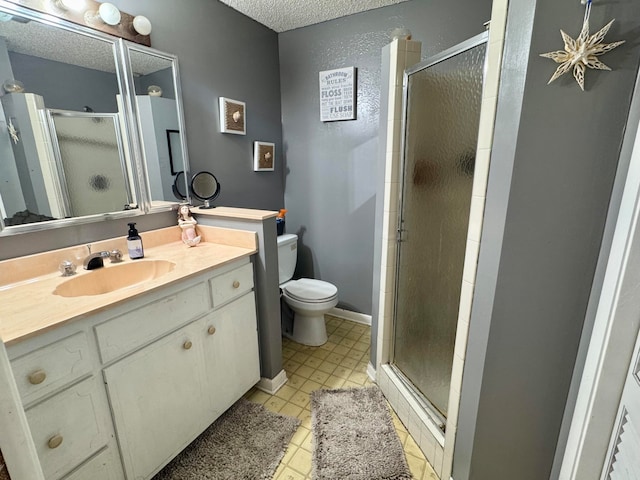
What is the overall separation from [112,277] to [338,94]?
1.92 meters

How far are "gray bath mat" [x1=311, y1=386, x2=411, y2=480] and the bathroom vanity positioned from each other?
0.48 metres

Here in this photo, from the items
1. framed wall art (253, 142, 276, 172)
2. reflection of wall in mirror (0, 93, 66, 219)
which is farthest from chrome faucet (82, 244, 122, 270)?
framed wall art (253, 142, 276, 172)

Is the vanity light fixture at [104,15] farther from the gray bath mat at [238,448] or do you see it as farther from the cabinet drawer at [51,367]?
the gray bath mat at [238,448]

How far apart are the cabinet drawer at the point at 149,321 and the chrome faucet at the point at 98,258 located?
433 millimetres

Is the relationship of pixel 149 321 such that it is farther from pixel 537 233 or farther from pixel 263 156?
pixel 263 156

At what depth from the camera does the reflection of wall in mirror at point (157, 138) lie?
5.24 ft

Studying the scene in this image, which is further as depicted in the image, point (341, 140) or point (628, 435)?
point (341, 140)

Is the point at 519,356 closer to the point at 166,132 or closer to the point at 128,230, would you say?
the point at 128,230

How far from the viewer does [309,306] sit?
2.11m

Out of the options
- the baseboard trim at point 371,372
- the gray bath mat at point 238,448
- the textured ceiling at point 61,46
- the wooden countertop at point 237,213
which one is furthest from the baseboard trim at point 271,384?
the textured ceiling at point 61,46

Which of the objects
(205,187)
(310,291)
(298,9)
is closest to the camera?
(205,187)

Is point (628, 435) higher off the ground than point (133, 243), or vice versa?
point (133, 243)

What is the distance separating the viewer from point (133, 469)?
3.68 feet

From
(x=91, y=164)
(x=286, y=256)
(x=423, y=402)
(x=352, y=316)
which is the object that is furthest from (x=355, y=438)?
(x=91, y=164)
